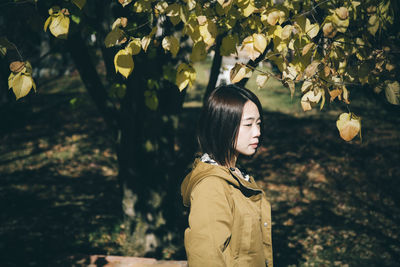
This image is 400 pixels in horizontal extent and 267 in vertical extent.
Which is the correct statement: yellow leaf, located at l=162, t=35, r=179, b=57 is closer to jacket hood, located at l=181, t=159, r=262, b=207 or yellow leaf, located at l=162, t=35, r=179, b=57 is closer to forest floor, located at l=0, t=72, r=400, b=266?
jacket hood, located at l=181, t=159, r=262, b=207

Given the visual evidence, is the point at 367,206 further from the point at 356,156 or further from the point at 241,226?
the point at 241,226

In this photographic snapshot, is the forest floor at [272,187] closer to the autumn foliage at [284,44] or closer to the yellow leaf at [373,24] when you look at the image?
the autumn foliage at [284,44]

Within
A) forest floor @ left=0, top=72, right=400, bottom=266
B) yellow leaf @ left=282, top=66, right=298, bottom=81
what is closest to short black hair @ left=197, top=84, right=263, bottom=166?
yellow leaf @ left=282, top=66, right=298, bottom=81

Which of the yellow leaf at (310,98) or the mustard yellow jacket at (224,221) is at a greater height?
the yellow leaf at (310,98)

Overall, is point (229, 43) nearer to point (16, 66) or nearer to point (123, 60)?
point (123, 60)

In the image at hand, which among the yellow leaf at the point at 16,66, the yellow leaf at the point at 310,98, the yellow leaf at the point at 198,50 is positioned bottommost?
the yellow leaf at the point at 16,66

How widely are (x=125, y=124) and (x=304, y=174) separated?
18.9ft

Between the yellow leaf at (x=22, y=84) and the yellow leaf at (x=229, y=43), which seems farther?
the yellow leaf at (x=229, y=43)

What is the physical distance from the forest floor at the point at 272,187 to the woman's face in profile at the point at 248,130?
98.6 inches

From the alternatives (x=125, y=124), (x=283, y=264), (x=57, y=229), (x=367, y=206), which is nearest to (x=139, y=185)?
(x=125, y=124)

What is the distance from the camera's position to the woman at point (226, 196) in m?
1.61

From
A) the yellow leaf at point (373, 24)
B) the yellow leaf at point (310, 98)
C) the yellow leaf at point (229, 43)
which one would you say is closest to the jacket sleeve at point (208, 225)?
the yellow leaf at point (310, 98)

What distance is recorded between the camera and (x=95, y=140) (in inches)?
409

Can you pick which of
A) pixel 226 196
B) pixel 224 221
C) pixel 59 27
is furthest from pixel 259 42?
pixel 59 27
